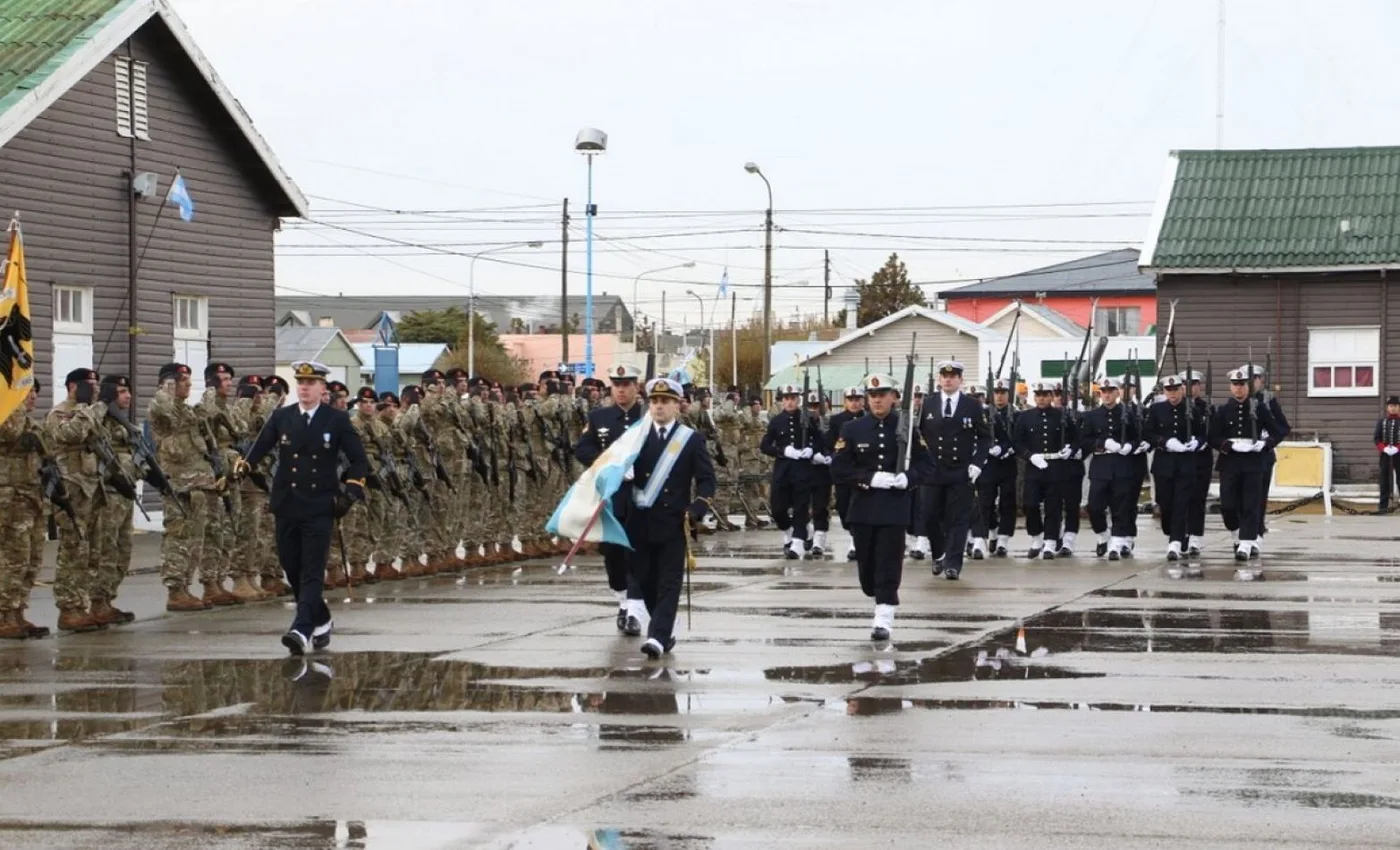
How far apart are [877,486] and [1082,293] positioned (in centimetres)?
7176

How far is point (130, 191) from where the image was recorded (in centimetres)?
2766

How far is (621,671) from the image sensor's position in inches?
510

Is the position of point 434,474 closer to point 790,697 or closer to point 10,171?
point 10,171

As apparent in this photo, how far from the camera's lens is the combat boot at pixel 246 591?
17.8m

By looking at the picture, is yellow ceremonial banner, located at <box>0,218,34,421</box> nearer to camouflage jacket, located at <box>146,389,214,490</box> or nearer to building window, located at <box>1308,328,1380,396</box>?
camouflage jacket, located at <box>146,389,214,490</box>

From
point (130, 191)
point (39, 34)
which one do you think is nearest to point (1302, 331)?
point (130, 191)

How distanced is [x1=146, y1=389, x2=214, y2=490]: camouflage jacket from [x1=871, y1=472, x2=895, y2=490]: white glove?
17.7 ft

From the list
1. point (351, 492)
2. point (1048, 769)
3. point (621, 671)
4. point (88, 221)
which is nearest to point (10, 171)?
point (88, 221)

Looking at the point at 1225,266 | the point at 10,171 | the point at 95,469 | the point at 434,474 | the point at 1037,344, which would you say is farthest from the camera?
the point at 1037,344

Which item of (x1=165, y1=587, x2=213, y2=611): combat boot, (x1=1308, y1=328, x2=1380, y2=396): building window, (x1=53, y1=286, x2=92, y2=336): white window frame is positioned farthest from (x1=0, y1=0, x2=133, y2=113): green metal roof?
(x1=1308, y1=328, x2=1380, y2=396): building window

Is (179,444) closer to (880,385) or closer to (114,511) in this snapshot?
(114,511)

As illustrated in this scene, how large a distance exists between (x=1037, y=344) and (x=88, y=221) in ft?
133

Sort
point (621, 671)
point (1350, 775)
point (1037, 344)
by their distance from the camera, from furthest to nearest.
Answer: point (1037, 344)
point (621, 671)
point (1350, 775)

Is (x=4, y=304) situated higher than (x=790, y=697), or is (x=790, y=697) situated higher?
(x=4, y=304)
